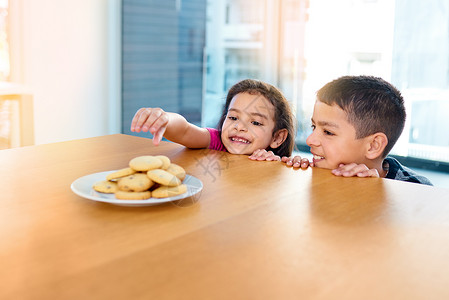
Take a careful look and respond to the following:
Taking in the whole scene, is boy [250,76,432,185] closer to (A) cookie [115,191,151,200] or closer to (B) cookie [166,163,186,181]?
(B) cookie [166,163,186,181]

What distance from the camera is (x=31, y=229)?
30.2 inches

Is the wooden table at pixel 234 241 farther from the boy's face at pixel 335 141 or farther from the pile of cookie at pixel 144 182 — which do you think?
the boy's face at pixel 335 141

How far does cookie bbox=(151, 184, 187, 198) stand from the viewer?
0.87 metres

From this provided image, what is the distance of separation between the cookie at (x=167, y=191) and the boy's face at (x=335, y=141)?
2.17ft

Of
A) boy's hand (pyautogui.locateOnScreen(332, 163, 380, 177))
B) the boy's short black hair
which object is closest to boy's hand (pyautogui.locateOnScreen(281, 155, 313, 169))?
boy's hand (pyautogui.locateOnScreen(332, 163, 380, 177))

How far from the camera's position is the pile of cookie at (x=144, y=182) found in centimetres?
88

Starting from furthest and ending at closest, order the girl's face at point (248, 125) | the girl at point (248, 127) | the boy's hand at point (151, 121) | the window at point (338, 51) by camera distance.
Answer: the window at point (338, 51) → the girl's face at point (248, 125) → the girl at point (248, 127) → the boy's hand at point (151, 121)

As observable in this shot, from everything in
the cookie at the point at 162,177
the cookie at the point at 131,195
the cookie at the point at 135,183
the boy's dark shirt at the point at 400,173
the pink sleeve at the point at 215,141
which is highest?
the cookie at the point at 162,177

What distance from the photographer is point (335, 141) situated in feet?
4.83

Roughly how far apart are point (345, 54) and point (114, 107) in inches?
76.2

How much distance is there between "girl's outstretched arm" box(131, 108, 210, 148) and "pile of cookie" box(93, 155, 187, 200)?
1.00 feet

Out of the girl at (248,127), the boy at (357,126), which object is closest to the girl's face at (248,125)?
the girl at (248,127)

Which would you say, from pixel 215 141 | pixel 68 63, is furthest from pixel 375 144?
pixel 68 63

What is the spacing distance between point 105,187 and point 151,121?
0.42 metres
